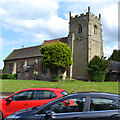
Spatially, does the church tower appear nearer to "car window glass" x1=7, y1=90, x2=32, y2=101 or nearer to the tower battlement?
the tower battlement

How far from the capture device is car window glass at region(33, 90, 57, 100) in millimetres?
6594

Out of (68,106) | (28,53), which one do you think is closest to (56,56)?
(28,53)

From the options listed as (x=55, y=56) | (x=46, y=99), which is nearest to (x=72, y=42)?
(x=55, y=56)

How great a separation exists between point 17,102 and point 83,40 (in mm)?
33811

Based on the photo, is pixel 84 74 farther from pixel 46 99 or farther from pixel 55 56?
pixel 46 99

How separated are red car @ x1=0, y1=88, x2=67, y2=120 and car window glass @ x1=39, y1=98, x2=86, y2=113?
2078mm

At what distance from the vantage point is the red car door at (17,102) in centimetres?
657

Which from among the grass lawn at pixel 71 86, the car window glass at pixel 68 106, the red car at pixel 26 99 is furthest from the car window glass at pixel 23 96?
the grass lawn at pixel 71 86

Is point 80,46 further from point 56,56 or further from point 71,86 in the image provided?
point 71,86

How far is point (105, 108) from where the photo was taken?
4.13 m

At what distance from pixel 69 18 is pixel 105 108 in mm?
40023

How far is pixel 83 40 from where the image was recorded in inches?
1522

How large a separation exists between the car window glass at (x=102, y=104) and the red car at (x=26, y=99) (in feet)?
8.38

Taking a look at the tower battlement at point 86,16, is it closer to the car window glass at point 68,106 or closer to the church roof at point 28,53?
the church roof at point 28,53
